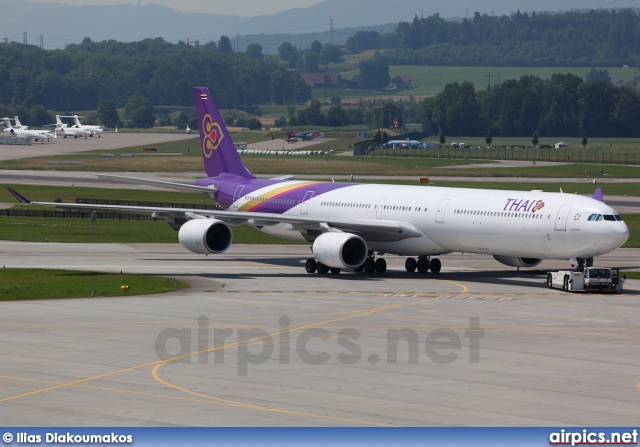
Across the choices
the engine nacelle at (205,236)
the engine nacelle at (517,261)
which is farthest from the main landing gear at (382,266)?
the engine nacelle at (205,236)

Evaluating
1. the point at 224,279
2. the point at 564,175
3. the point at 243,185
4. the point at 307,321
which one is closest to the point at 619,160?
the point at 564,175

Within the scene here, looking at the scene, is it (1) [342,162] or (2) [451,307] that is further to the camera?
(1) [342,162]

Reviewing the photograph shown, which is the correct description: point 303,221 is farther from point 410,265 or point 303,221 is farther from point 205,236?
point 410,265

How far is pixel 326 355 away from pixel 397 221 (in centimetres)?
2616

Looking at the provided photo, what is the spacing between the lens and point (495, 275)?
62469 millimetres

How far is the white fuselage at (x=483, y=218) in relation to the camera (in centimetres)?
5438

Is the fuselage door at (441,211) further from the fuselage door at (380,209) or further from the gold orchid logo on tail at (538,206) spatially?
the gold orchid logo on tail at (538,206)

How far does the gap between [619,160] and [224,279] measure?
14181 centimetres

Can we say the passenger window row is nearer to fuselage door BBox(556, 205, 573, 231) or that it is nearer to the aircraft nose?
fuselage door BBox(556, 205, 573, 231)

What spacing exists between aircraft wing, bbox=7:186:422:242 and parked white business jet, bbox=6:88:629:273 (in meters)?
0.06

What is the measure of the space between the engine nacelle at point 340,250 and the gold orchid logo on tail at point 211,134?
47.2 ft

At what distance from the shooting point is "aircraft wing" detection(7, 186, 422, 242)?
199 ft

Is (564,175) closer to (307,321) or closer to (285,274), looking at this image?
(285,274)

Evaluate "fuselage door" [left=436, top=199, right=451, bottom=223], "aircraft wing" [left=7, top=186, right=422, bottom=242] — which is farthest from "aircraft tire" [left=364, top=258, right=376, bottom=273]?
"fuselage door" [left=436, top=199, right=451, bottom=223]
